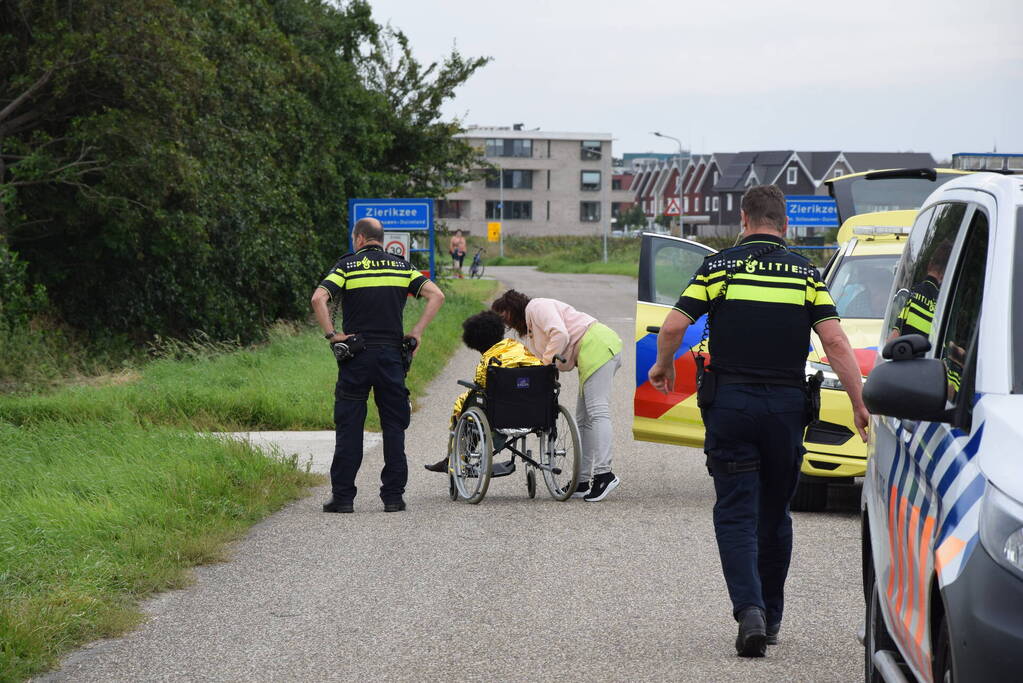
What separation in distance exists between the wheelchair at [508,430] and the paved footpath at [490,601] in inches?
7.6

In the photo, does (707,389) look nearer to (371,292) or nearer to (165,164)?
(371,292)

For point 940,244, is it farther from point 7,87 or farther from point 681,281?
point 7,87

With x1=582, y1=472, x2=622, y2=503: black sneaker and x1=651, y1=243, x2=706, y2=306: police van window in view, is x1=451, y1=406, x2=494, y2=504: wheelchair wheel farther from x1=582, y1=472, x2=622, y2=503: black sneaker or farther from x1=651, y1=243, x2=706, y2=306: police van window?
x1=651, y1=243, x2=706, y2=306: police van window

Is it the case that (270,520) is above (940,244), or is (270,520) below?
below

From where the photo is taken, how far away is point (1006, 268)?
3576 mm

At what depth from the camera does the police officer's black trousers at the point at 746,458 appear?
550 centimetres

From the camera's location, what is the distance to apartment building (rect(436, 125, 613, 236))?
120m

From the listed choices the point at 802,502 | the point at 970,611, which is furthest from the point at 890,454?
the point at 802,502

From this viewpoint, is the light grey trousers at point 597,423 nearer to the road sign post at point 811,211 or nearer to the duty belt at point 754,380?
the duty belt at point 754,380

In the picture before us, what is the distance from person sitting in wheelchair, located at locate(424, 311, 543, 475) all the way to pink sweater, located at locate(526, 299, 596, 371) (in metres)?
0.13

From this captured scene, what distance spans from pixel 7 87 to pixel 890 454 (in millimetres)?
17687

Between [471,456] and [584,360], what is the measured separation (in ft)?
3.41

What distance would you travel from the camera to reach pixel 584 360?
32.1 feet

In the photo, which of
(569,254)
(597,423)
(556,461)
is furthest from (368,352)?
(569,254)
